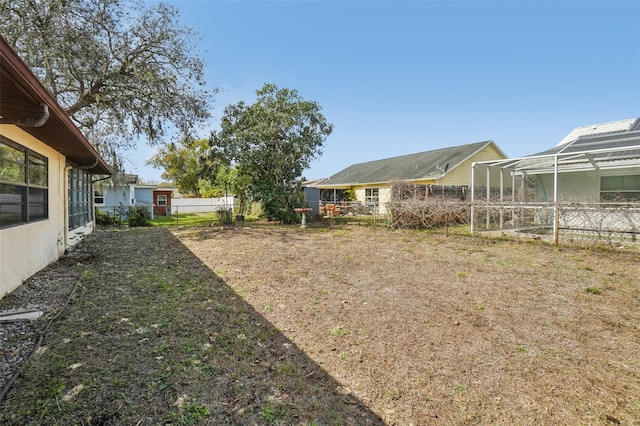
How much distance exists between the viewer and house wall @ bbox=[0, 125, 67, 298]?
439 cm

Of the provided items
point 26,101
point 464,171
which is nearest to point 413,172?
point 464,171

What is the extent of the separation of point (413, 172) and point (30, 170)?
1999cm

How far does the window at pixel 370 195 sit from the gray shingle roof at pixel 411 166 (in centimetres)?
69

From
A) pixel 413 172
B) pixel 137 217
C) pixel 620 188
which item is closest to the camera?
pixel 620 188

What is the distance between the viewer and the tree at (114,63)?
372 inches

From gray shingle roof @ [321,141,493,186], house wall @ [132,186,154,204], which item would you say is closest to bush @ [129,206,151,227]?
house wall @ [132,186,154,204]

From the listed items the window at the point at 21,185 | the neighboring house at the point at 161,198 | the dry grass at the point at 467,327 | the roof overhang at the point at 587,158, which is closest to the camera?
the dry grass at the point at 467,327

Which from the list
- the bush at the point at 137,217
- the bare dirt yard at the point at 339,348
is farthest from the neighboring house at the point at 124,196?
the bare dirt yard at the point at 339,348

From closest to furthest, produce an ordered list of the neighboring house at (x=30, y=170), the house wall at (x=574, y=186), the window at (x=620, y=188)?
the neighboring house at (x=30, y=170) → the window at (x=620, y=188) → the house wall at (x=574, y=186)

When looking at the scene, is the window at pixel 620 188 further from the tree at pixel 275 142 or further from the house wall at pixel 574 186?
the tree at pixel 275 142

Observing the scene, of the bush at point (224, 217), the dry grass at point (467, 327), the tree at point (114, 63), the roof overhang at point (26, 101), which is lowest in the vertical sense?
the dry grass at point (467, 327)

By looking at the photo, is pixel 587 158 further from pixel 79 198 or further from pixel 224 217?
pixel 79 198

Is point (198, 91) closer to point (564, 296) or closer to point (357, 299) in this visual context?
point (357, 299)

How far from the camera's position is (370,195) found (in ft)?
76.2
